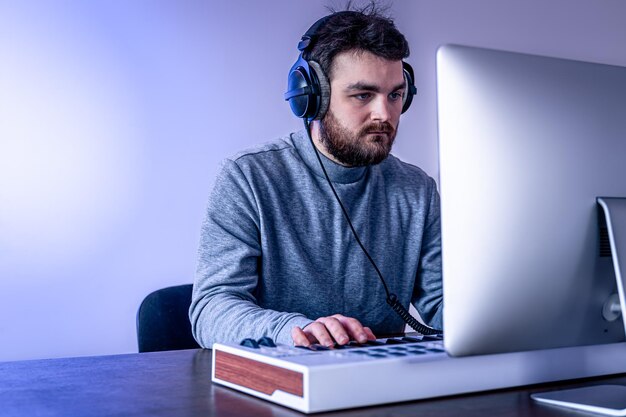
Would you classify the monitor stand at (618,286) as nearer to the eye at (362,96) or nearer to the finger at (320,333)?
the finger at (320,333)

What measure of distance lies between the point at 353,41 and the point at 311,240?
1.64ft

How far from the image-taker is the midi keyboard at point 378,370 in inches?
31.2

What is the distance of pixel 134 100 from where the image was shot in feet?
8.89

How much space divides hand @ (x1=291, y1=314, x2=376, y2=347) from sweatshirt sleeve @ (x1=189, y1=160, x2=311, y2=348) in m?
0.22

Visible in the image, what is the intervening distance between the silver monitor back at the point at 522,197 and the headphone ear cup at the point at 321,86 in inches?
35.1

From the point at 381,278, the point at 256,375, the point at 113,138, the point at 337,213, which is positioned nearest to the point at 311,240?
the point at 337,213

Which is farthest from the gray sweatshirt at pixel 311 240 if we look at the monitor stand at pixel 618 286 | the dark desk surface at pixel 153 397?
the monitor stand at pixel 618 286

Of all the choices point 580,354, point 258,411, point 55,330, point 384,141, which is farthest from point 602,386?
point 55,330

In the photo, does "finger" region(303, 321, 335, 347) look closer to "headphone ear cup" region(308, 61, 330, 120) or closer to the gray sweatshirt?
the gray sweatshirt

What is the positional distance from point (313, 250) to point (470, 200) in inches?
36.5

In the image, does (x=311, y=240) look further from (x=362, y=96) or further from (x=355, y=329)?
(x=355, y=329)

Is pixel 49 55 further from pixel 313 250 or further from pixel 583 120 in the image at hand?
pixel 583 120

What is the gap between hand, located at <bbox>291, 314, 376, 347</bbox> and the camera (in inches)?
39.6

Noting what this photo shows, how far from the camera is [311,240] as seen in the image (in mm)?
1688
